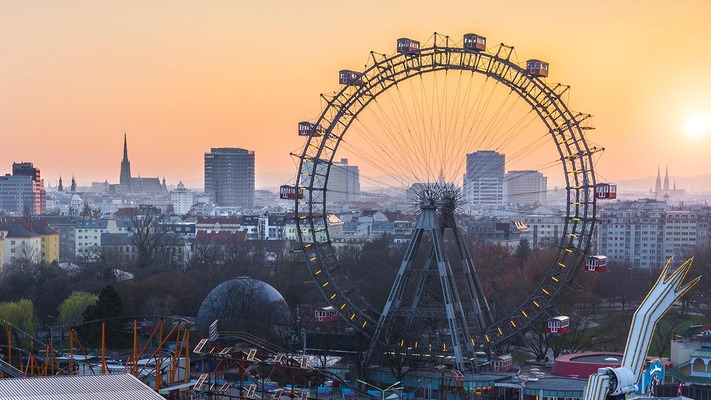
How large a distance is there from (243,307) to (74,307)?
391 inches

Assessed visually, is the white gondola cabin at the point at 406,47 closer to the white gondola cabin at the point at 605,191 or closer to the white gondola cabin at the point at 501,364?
the white gondola cabin at the point at 605,191

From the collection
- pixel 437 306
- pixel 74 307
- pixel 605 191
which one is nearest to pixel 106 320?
pixel 74 307

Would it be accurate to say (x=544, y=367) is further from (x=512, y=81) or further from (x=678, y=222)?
(x=678, y=222)

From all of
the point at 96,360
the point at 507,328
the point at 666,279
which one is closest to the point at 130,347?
the point at 96,360

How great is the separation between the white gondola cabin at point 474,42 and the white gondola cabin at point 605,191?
7.48m

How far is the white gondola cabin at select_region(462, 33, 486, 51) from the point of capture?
2055 inches

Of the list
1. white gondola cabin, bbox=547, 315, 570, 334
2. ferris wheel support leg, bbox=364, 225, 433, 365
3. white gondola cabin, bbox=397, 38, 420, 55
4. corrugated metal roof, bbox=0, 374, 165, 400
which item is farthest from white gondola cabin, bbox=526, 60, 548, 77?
corrugated metal roof, bbox=0, 374, 165, 400

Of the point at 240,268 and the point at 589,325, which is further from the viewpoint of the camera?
the point at 240,268

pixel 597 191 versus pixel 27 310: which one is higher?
pixel 597 191

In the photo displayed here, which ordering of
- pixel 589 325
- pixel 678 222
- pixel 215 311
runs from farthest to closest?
1. pixel 678 222
2. pixel 589 325
3. pixel 215 311

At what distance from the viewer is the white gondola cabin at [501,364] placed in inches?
2013

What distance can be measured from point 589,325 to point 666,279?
35.7 meters

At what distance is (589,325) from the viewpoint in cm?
6862

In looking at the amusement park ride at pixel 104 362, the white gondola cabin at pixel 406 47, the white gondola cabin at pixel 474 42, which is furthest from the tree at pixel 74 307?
the white gondola cabin at pixel 474 42
